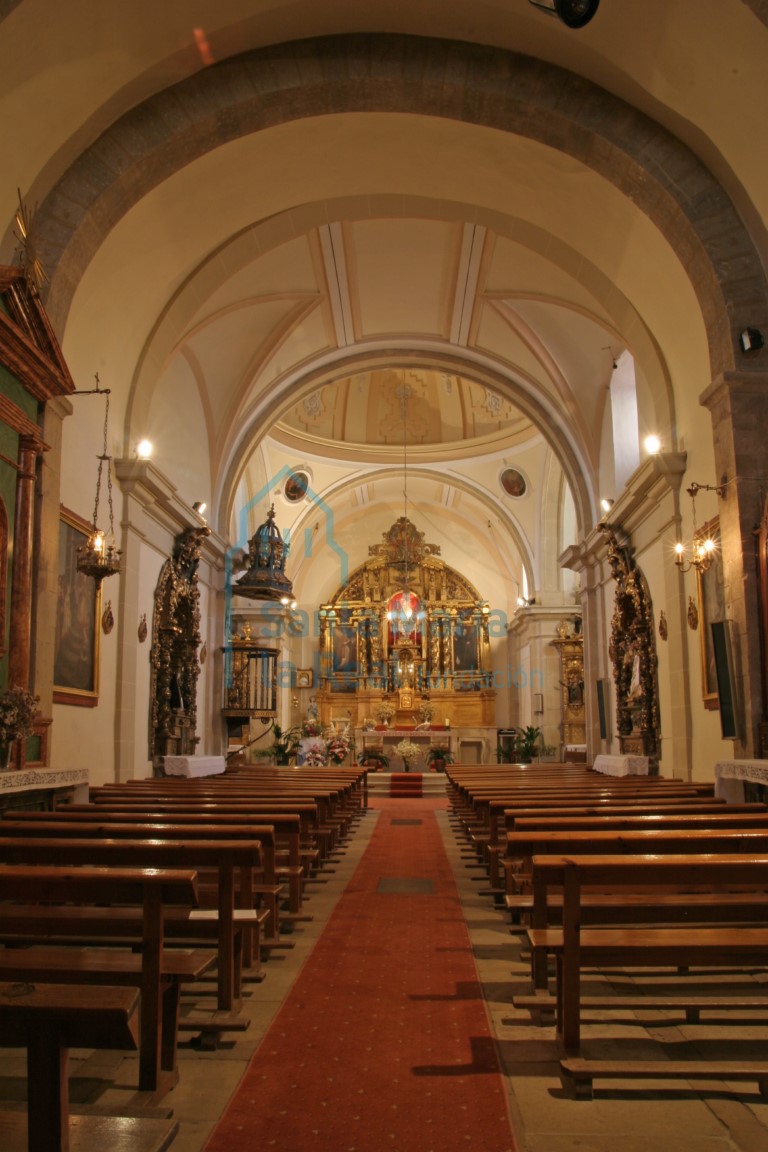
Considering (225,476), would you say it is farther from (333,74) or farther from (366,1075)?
(366,1075)

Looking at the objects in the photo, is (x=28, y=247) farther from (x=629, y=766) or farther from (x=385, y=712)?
(x=385, y=712)

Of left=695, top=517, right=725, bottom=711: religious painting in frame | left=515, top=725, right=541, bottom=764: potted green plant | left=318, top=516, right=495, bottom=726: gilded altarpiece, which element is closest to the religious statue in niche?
left=695, top=517, right=725, bottom=711: religious painting in frame

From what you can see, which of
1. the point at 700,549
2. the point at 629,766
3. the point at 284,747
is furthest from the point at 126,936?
the point at 284,747

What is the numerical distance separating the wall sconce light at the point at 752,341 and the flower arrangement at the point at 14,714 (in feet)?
20.7

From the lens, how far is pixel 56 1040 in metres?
2.07

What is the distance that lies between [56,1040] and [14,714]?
14.3 ft

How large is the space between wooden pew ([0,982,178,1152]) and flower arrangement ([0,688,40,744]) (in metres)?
4.13

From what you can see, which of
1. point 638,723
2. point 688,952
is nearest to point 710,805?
point 688,952

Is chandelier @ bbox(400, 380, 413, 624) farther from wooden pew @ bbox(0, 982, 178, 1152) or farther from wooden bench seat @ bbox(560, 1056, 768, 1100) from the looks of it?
wooden pew @ bbox(0, 982, 178, 1152)

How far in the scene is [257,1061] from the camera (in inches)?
132

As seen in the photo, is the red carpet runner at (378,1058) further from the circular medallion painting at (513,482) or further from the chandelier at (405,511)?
the chandelier at (405,511)

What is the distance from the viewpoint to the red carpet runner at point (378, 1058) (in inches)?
107

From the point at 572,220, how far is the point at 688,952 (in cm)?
833

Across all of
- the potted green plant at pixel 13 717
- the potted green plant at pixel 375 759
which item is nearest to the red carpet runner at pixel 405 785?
the potted green plant at pixel 375 759
